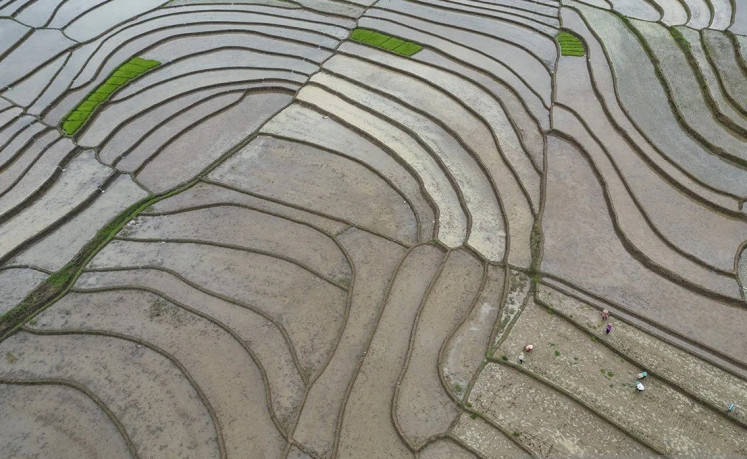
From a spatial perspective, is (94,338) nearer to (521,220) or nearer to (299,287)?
(299,287)

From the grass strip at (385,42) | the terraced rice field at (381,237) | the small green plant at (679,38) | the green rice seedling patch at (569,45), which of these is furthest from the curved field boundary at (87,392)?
the small green plant at (679,38)

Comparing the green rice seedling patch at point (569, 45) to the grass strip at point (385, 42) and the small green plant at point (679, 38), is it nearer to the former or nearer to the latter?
the small green plant at point (679, 38)

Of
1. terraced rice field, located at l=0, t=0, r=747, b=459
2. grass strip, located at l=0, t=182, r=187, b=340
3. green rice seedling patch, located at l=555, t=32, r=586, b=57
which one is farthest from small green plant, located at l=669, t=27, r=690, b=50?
grass strip, located at l=0, t=182, r=187, b=340

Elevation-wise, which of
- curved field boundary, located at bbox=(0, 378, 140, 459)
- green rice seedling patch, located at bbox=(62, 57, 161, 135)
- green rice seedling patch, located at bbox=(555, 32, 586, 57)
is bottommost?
curved field boundary, located at bbox=(0, 378, 140, 459)

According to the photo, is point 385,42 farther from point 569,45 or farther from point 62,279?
point 62,279

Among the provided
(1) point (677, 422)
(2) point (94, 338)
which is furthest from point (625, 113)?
(2) point (94, 338)

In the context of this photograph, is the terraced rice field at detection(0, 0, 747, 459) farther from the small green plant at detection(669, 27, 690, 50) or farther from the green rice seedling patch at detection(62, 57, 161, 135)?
the small green plant at detection(669, 27, 690, 50)
